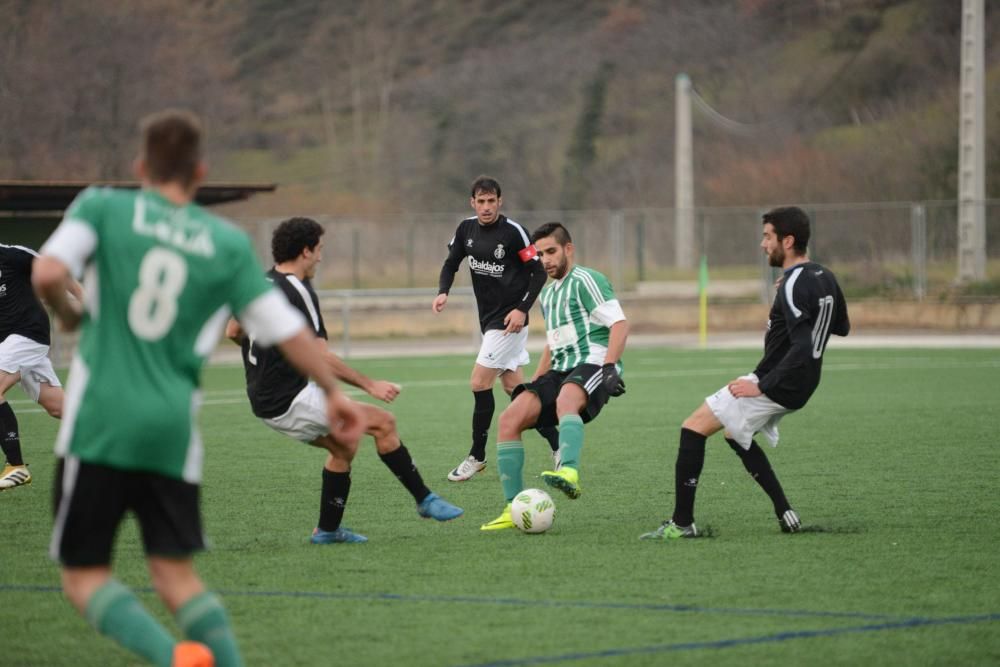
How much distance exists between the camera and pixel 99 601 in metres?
→ 4.10

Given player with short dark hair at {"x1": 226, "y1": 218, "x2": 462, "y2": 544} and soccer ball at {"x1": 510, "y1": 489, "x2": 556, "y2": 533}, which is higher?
player with short dark hair at {"x1": 226, "y1": 218, "x2": 462, "y2": 544}

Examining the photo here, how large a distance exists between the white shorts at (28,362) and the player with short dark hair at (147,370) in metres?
6.25

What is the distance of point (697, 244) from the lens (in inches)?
1460

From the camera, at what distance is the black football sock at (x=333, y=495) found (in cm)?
737

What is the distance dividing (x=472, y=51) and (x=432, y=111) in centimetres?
1038

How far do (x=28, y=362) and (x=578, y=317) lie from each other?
437 centimetres

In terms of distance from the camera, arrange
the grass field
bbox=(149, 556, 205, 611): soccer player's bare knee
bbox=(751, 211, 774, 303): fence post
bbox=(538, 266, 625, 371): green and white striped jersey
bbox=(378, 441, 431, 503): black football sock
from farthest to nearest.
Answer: bbox=(751, 211, 774, 303): fence post, bbox=(538, 266, 625, 371): green and white striped jersey, bbox=(378, 441, 431, 503): black football sock, the grass field, bbox=(149, 556, 205, 611): soccer player's bare knee

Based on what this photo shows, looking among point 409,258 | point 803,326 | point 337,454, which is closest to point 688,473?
point 803,326

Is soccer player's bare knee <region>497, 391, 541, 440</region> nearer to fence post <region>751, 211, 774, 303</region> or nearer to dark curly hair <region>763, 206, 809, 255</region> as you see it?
dark curly hair <region>763, 206, 809, 255</region>

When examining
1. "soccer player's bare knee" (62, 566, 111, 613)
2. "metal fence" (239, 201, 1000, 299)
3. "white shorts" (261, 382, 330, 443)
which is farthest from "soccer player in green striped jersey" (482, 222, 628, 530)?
"metal fence" (239, 201, 1000, 299)

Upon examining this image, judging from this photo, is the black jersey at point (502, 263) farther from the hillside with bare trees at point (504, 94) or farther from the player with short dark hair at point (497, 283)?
the hillside with bare trees at point (504, 94)

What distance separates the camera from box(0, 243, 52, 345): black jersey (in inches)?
399

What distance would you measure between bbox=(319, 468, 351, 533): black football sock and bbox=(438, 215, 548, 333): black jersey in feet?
12.5

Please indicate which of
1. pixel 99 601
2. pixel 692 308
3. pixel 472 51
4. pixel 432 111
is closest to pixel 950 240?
pixel 692 308
